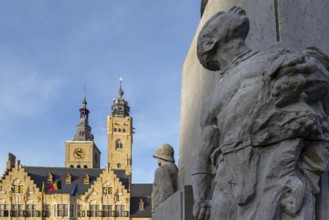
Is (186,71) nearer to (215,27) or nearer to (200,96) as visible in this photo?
(200,96)

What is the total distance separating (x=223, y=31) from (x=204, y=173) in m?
0.80

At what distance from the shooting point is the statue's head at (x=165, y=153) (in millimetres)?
5180

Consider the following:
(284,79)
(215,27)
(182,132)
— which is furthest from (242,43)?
(182,132)

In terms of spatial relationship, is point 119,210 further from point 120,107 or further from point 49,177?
point 120,107

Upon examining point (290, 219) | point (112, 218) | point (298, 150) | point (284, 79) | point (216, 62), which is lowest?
point (112, 218)

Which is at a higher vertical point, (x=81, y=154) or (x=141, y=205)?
(x=81, y=154)

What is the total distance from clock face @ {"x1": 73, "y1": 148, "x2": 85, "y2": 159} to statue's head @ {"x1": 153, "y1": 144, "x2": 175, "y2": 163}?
6779 centimetres

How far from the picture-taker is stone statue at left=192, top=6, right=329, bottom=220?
205 centimetres

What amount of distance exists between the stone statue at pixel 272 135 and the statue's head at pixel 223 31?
0.14 metres

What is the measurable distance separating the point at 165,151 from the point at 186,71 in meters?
0.92

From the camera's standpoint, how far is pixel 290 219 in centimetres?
202

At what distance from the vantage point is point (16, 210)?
43.5 meters

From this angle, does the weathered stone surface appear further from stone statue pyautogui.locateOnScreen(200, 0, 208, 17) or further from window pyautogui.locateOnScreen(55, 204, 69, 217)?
window pyautogui.locateOnScreen(55, 204, 69, 217)

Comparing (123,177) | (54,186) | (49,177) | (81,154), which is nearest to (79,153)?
(81,154)
